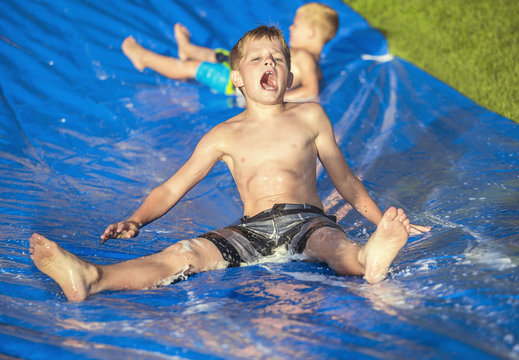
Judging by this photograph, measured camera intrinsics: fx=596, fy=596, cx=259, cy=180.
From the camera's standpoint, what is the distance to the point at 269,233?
1.62 metres

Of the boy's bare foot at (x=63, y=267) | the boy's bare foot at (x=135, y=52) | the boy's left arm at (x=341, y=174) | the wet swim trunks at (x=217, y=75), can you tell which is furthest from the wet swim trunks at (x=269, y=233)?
the boy's bare foot at (x=135, y=52)

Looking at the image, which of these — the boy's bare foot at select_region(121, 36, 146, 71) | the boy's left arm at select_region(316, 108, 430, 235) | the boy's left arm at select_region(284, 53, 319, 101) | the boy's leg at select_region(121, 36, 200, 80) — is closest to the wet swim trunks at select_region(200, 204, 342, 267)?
the boy's left arm at select_region(316, 108, 430, 235)

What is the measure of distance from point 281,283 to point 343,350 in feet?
1.15

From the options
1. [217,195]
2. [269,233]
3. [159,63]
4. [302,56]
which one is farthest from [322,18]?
[269,233]

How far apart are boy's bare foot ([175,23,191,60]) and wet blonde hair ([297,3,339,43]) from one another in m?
0.66

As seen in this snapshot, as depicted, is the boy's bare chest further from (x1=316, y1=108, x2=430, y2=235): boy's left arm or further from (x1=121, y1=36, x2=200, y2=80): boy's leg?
(x1=121, y1=36, x2=200, y2=80): boy's leg

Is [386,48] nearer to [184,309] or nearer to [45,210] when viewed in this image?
[45,210]

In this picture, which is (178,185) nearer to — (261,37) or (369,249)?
(261,37)

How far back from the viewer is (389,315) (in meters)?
1.13

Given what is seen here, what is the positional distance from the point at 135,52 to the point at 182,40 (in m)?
0.27

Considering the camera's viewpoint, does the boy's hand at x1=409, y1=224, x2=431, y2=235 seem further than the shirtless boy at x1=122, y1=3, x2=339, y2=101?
No

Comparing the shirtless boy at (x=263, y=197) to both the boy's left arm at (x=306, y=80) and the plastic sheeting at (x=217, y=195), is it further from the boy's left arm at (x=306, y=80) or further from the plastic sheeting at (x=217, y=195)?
the boy's left arm at (x=306, y=80)

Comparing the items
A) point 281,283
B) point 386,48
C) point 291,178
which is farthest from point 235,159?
point 386,48

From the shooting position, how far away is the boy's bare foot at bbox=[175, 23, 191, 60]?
3.23 metres
